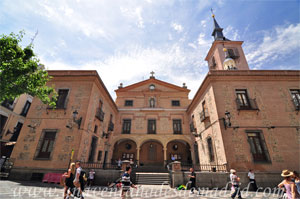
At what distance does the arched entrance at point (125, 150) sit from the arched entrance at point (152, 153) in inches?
45.4

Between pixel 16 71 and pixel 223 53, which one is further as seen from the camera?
pixel 223 53

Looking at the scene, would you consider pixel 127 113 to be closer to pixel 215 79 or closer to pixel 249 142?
pixel 215 79

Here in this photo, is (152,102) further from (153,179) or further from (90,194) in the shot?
(90,194)

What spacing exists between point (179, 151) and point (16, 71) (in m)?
17.5

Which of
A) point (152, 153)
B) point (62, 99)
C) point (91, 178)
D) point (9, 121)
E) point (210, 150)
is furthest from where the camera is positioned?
point (152, 153)

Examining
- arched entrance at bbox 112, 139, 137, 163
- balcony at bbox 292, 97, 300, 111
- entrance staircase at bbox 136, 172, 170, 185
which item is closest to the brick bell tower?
balcony at bbox 292, 97, 300, 111

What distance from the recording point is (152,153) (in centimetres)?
1773

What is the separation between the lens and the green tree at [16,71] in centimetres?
772

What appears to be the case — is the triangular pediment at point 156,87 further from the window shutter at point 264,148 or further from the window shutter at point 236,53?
the window shutter at point 264,148

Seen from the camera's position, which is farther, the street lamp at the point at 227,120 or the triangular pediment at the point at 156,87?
the triangular pediment at the point at 156,87

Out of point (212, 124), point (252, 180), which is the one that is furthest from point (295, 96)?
point (252, 180)

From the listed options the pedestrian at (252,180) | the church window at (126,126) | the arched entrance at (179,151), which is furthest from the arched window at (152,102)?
the pedestrian at (252,180)

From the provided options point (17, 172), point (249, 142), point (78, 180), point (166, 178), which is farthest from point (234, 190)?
point (17, 172)

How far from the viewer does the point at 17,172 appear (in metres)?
9.25
